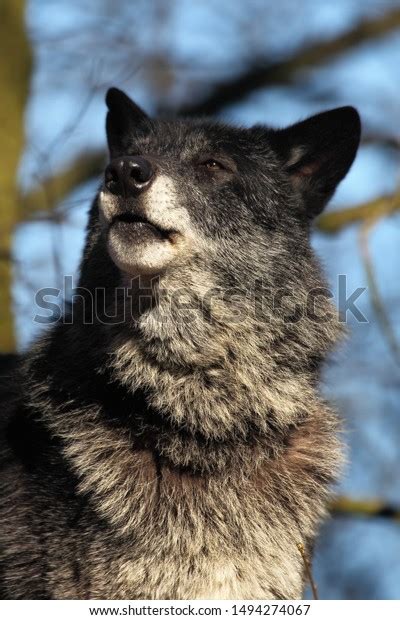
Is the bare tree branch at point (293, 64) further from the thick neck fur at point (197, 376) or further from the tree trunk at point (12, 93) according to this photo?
the thick neck fur at point (197, 376)

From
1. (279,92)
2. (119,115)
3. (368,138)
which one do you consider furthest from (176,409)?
(279,92)

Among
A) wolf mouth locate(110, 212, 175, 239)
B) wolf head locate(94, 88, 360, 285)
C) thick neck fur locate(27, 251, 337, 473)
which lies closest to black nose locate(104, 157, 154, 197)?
wolf head locate(94, 88, 360, 285)

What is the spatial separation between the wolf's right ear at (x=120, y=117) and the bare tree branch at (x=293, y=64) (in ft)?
9.41

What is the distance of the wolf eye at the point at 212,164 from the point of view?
6.34m

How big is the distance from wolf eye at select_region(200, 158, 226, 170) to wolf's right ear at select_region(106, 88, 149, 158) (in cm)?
94

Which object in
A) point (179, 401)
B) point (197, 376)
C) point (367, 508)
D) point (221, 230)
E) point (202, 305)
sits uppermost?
point (221, 230)

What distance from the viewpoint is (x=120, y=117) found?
726cm

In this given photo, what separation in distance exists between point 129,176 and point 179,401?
135cm

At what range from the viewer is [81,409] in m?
6.11

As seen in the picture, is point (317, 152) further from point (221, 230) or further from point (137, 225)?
point (137, 225)

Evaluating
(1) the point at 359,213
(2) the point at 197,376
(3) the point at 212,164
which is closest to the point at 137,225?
(3) the point at 212,164

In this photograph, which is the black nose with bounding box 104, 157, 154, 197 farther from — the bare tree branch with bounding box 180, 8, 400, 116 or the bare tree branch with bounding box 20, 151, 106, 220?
the bare tree branch with bounding box 180, 8, 400, 116

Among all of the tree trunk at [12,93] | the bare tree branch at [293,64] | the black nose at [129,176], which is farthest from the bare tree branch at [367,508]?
the bare tree branch at [293,64]

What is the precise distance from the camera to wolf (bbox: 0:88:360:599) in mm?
5645
